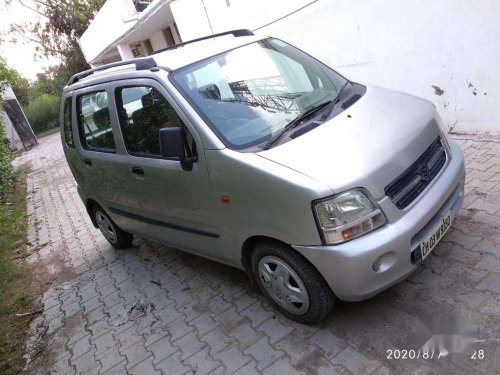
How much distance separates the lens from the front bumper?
2434 millimetres

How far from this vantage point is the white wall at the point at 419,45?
466 centimetres

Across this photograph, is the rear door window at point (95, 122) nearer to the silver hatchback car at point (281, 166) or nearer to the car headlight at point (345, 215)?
the silver hatchback car at point (281, 166)

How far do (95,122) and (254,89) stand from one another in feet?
6.10

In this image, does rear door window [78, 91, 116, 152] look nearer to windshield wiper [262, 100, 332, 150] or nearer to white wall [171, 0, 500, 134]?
windshield wiper [262, 100, 332, 150]

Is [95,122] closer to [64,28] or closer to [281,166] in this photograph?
[281,166]

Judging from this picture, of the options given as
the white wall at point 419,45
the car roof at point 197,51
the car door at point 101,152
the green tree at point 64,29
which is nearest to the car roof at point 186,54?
the car roof at point 197,51

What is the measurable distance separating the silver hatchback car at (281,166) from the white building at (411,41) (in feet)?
6.48

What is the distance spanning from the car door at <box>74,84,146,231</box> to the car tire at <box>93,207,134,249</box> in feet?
1.11

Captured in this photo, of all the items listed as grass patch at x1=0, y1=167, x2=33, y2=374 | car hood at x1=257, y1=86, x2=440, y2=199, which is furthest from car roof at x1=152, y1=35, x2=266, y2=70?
grass patch at x1=0, y1=167, x2=33, y2=374

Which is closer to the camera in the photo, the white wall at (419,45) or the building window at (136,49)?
the white wall at (419,45)

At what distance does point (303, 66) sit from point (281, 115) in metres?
0.82

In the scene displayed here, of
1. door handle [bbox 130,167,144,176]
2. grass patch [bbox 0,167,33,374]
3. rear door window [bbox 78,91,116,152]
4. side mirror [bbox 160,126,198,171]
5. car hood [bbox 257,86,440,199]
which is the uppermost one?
rear door window [bbox 78,91,116,152]

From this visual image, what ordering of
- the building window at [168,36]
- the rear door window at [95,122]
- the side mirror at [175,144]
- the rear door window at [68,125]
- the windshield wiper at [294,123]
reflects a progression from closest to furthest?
1. the windshield wiper at [294,123]
2. the side mirror at [175,144]
3. the rear door window at [95,122]
4. the rear door window at [68,125]
5. the building window at [168,36]

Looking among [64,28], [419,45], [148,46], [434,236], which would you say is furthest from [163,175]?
[64,28]
